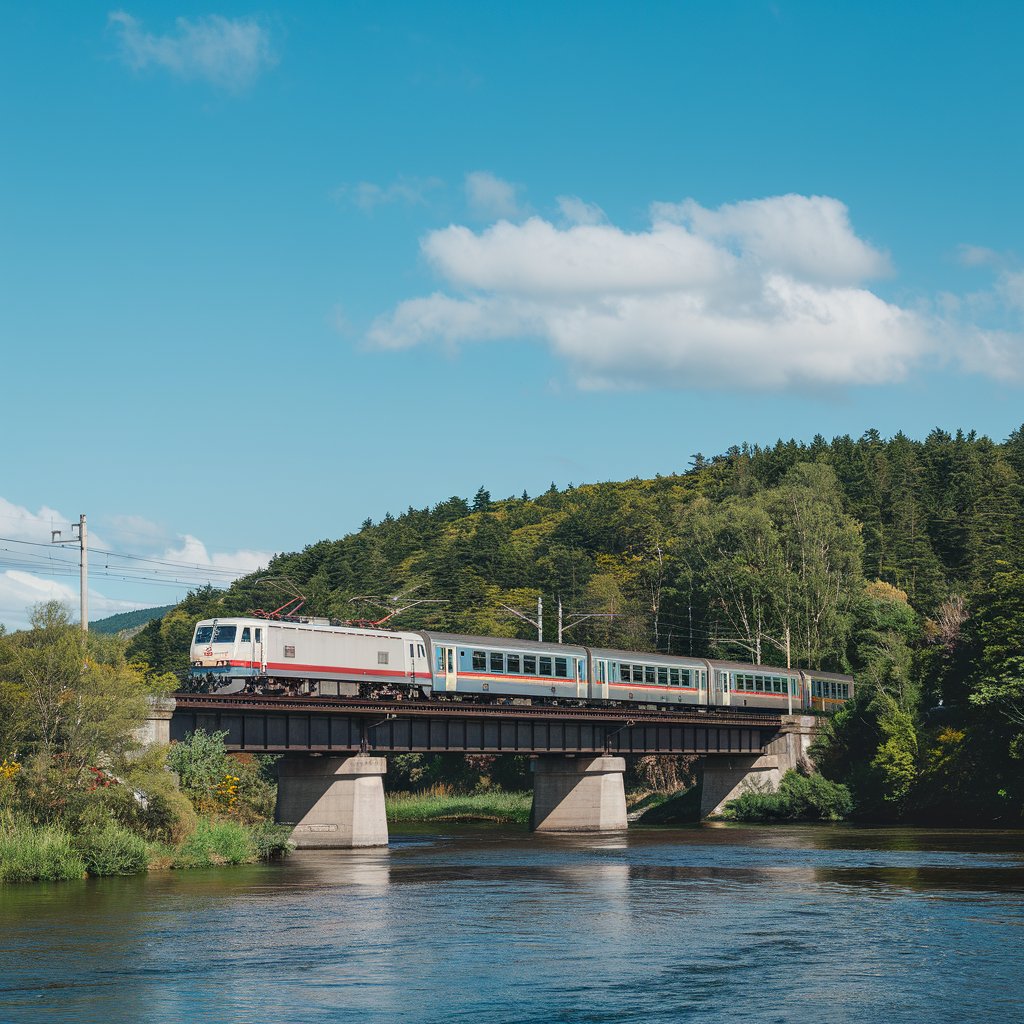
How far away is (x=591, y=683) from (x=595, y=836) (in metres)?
8.24

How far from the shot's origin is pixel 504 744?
7194 centimetres

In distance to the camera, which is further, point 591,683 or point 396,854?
point 591,683

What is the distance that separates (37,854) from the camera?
144 feet

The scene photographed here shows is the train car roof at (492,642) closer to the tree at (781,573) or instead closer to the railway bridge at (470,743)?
the railway bridge at (470,743)

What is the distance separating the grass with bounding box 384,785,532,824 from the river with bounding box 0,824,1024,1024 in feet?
139

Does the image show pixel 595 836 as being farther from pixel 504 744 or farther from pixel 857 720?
pixel 857 720

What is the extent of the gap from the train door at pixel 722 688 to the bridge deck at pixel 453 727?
0.82m

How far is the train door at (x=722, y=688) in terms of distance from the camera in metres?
89.6

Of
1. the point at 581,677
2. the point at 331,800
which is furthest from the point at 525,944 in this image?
the point at 581,677

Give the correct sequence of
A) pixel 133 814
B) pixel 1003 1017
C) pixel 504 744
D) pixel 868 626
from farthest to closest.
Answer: pixel 868 626 → pixel 504 744 → pixel 133 814 → pixel 1003 1017

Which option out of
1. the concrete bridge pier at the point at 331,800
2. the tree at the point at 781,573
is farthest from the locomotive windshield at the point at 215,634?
the tree at the point at 781,573

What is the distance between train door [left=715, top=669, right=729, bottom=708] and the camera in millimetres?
89625

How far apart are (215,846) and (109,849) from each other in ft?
21.1

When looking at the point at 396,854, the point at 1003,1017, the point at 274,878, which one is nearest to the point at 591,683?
the point at 396,854
